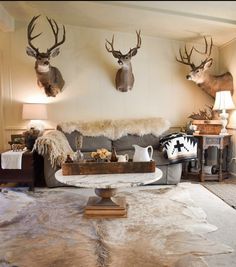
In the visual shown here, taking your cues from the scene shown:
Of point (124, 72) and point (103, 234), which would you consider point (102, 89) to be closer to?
point (124, 72)

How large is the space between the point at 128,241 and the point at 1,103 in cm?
341

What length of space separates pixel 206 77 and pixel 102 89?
71.6 inches

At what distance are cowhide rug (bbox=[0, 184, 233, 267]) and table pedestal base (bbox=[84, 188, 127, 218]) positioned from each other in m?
0.08

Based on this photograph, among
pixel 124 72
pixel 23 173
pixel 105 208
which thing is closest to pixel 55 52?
pixel 124 72

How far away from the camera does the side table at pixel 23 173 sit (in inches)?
140

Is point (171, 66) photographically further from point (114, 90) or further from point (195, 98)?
point (114, 90)

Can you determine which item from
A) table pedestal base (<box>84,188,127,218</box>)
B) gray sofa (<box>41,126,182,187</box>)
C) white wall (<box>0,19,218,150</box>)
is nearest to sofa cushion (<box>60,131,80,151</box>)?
gray sofa (<box>41,126,182,187</box>)

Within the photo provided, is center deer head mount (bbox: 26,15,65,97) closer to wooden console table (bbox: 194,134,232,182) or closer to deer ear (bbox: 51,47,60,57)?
deer ear (bbox: 51,47,60,57)

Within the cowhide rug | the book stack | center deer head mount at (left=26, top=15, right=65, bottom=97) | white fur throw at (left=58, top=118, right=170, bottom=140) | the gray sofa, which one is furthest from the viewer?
white fur throw at (left=58, top=118, right=170, bottom=140)

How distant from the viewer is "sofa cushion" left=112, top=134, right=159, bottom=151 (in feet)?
14.6

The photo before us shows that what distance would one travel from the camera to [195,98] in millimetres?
4797

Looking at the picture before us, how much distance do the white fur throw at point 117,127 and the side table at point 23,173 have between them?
36.8 inches

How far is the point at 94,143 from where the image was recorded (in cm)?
438

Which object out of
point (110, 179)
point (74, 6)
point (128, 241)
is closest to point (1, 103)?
point (110, 179)
